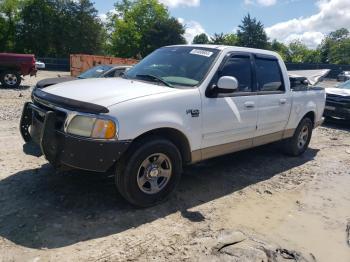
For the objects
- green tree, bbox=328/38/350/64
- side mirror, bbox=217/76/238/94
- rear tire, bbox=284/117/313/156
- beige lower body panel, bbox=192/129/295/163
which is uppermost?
green tree, bbox=328/38/350/64

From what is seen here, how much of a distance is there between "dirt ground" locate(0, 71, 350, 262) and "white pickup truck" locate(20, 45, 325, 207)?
0.46 meters

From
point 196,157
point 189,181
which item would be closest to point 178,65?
point 196,157

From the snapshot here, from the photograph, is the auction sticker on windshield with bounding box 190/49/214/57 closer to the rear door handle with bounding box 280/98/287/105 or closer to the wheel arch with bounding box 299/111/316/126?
the rear door handle with bounding box 280/98/287/105

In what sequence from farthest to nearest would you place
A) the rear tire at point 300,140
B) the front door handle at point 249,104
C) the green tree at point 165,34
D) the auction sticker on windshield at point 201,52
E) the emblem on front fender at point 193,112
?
the green tree at point 165,34 < the rear tire at point 300,140 < the front door handle at point 249,104 < the auction sticker on windshield at point 201,52 < the emblem on front fender at point 193,112

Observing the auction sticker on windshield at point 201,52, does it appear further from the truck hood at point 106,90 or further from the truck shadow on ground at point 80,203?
the truck shadow on ground at point 80,203

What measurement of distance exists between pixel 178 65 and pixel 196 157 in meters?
1.25

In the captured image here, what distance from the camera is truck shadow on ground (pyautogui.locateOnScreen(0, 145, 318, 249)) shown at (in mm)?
3660

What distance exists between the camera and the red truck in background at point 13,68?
15.2 m

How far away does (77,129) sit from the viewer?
3.76 m

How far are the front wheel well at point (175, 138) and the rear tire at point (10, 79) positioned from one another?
12874 millimetres

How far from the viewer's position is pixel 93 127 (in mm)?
3717

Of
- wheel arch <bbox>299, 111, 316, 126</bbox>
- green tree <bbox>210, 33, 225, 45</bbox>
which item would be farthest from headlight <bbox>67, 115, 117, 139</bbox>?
green tree <bbox>210, 33, 225, 45</bbox>

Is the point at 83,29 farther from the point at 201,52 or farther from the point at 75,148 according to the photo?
the point at 75,148

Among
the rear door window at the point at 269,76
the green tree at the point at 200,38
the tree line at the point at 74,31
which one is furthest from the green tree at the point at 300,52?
the rear door window at the point at 269,76
